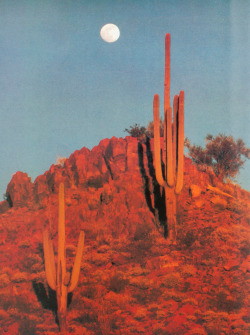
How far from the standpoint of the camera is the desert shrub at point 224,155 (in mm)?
25477

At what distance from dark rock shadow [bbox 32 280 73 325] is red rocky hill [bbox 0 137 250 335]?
0.04m

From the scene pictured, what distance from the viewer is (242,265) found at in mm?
14805

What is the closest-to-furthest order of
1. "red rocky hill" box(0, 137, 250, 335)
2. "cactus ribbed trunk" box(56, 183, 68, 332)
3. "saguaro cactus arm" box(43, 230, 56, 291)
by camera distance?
"saguaro cactus arm" box(43, 230, 56, 291)
"cactus ribbed trunk" box(56, 183, 68, 332)
"red rocky hill" box(0, 137, 250, 335)

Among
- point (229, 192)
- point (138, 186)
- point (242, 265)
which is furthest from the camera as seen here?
point (229, 192)

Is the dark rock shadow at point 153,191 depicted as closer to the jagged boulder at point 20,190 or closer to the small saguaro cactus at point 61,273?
the small saguaro cactus at point 61,273

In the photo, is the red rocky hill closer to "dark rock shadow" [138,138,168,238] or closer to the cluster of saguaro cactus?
"dark rock shadow" [138,138,168,238]

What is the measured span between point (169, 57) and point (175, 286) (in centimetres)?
989

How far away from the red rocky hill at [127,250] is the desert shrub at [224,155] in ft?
8.76

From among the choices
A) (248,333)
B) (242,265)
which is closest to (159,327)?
(248,333)

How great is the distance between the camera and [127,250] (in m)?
15.7

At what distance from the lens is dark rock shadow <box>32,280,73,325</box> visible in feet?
42.7

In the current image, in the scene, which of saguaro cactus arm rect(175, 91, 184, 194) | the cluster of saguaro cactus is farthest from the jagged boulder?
saguaro cactus arm rect(175, 91, 184, 194)

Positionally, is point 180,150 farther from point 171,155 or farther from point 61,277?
point 61,277

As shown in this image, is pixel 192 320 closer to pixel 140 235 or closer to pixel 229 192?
pixel 140 235
